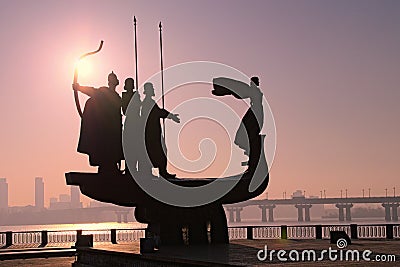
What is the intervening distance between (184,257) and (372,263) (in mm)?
4144

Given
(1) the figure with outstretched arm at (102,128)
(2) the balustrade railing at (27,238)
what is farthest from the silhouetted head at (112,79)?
(2) the balustrade railing at (27,238)

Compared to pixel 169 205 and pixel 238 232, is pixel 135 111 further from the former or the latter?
pixel 238 232

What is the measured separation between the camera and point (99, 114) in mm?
21844

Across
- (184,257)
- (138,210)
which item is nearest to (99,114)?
(138,210)

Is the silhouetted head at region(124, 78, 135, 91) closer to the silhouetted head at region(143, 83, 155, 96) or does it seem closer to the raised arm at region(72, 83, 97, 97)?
the silhouetted head at region(143, 83, 155, 96)

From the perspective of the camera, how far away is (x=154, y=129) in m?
22.4

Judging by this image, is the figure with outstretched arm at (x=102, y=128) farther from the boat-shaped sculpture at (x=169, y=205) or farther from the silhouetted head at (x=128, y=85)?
the boat-shaped sculpture at (x=169, y=205)

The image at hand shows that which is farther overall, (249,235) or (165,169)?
(249,235)

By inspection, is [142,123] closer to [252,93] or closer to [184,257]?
[252,93]
